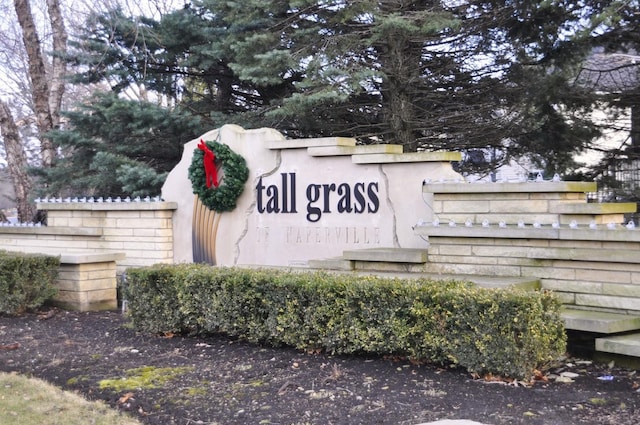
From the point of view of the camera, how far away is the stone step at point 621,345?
5.22 metres

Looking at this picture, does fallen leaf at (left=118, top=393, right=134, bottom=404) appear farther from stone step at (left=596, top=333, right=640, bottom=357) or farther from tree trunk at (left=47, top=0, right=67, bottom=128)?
tree trunk at (left=47, top=0, right=67, bottom=128)

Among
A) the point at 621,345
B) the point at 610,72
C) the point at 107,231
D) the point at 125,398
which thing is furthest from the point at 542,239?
the point at 107,231

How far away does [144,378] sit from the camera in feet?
18.3

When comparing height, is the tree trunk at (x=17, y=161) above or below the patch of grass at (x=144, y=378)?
above

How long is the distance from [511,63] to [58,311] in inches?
320

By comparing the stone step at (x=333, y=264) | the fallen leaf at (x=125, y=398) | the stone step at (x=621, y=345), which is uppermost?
the stone step at (x=333, y=264)

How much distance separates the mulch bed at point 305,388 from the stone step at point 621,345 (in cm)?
19

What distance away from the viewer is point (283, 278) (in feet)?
20.6

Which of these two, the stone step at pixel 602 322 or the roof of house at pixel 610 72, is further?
the roof of house at pixel 610 72

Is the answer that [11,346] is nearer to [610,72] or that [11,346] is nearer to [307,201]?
[307,201]

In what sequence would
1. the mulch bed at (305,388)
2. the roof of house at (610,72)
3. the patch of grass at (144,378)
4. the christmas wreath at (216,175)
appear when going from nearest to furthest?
1. the mulch bed at (305,388)
2. the patch of grass at (144,378)
3. the christmas wreath at (216,175)
4. the roof of house at (610,72)

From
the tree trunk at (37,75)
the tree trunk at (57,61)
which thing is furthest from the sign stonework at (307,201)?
the tree trunk at (57,61)

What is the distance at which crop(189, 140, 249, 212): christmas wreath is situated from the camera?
9445 mm

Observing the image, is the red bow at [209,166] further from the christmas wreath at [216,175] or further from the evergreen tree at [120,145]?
the evergreen tree at [120,145]
